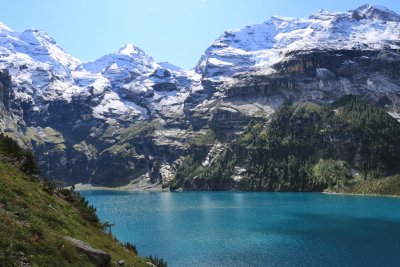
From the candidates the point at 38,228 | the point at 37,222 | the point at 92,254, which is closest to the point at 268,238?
the point at 92,254

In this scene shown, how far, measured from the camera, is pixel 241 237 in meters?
106

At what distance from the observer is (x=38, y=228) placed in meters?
29.2

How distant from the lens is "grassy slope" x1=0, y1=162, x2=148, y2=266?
25531 millimetres

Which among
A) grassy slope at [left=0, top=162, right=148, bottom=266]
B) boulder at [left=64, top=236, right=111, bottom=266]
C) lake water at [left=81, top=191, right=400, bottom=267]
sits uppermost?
grassy slope at [left=0, top=162, right=148, bottom=266]

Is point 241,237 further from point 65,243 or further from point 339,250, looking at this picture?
point 65,243

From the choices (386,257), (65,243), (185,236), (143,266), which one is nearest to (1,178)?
(65,243)

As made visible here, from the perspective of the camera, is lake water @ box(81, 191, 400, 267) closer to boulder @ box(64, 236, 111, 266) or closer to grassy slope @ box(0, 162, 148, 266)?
grassy slope @ box(0, 162, 148, 266)

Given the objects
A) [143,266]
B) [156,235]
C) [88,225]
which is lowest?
[156,235]

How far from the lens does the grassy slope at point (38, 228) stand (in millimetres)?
25531

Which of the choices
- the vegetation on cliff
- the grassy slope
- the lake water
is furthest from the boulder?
the lake water

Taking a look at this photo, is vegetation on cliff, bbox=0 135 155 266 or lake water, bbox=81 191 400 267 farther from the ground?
vegetation on cliff, bbox=0 135 155 266

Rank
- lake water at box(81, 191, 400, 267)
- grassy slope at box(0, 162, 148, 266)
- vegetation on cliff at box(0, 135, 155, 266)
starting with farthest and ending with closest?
lake water at box(81, 191, 400, 267) < vegetation on cliff at box(0, 135, 155, 266) < grassy slope at box(0, 162, 148, 266)

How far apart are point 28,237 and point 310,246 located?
7513 cm

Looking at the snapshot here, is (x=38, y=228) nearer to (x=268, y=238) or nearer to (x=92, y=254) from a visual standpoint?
(x=92, y=254)
